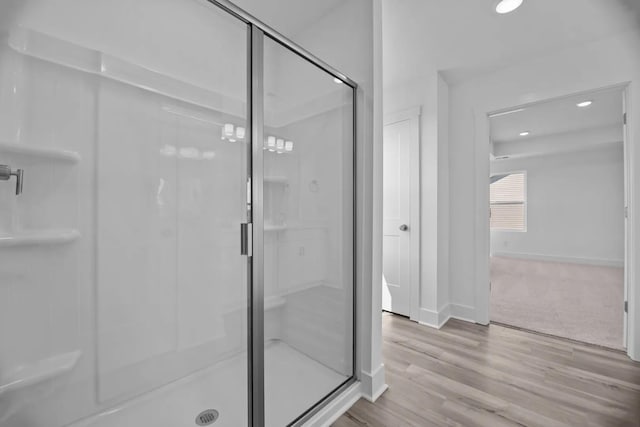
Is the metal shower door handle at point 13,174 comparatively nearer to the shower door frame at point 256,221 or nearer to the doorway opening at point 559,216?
the shower door frame at point 256,221

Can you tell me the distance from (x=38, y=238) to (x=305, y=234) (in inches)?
45.3

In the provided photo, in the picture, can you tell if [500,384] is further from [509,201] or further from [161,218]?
[509,201]

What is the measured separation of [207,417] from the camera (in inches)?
51.2

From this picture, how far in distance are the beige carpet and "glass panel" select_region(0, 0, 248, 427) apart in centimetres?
295

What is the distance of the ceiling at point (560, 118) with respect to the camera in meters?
3.87

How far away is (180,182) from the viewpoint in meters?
1.44

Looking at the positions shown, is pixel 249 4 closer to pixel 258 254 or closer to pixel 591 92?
pixel 258 254

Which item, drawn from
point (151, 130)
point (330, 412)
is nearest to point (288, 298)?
point (330, 412)

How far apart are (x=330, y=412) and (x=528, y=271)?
18.1ft

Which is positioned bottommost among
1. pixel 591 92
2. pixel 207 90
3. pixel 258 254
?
pixel 258 254

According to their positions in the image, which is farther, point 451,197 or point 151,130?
point 451,197

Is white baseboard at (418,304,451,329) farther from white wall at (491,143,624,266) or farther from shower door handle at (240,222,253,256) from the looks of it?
white wall at (491,143,624,266)

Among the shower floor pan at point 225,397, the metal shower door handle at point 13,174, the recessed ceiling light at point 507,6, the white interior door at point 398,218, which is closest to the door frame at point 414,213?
the white interior door at point 398,218

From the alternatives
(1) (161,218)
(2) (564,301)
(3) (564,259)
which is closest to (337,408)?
(1) (161,218)
